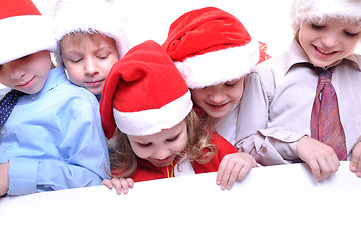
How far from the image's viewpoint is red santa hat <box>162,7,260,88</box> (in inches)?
41.9

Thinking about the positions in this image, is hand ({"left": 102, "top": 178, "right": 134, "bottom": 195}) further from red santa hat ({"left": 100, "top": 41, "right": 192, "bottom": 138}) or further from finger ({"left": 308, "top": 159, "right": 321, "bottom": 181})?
finger ({"left": 308, "top": 159, "right": 321, "bottom": 181})

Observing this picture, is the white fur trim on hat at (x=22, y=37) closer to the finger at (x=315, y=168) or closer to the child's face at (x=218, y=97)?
the child's face at (x=218, y=97)

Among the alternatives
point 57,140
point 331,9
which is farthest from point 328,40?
point 57,140

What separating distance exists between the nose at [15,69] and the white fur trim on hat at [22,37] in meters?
0.04

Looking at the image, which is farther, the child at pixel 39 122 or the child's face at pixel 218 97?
the child's face at pixel 218 97

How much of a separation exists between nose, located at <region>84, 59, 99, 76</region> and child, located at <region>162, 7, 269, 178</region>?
0.20m

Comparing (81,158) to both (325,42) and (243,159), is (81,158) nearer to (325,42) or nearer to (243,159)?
(243,159)

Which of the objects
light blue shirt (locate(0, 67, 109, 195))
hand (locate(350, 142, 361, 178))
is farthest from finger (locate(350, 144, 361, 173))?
light blue shirt (locate(0, 67, 109, 195))

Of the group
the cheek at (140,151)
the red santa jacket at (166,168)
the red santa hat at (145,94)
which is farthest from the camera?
the red santa jacket at (166,168)

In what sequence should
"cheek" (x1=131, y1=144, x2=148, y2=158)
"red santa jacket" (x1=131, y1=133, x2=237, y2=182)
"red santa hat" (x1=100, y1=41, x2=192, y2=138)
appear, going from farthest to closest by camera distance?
"red santa jacket" (x1=131, y1=133, x2=237, y2=182)
"cheek" (x1=131, y1=144, x2=148, y2=158)
"red santa hat" (x1=100, y1=41, x2=192, y2=138)

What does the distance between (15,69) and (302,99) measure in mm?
789

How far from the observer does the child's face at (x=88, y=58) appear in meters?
1.13

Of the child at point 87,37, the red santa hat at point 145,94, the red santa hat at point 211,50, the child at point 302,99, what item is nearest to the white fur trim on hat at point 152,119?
the red santa hat at point 145,94

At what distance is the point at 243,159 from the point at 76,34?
1.81 feet
